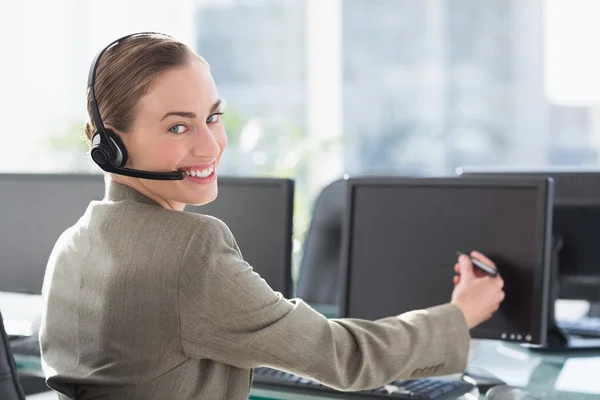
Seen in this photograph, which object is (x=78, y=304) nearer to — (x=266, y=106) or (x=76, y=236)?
(x=76, y=236)

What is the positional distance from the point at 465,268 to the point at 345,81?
11.1ft

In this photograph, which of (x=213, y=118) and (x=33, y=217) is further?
(x=33, y=217)

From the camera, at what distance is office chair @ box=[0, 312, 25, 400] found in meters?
1.48

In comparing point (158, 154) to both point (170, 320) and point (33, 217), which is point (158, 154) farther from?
point (33, 217)

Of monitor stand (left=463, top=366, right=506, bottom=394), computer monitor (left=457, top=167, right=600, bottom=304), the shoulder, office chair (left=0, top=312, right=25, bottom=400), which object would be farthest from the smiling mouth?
computer monitor (left=457, top=167, right=600, bottom=304)

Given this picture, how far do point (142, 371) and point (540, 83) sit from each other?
3809 mm

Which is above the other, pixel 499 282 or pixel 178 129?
pixel 178 129

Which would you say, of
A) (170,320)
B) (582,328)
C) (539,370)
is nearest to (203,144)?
(170,320)

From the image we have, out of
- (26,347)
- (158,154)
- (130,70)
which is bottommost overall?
(26,347)

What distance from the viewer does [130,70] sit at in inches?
54.9

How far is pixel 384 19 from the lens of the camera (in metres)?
5.00

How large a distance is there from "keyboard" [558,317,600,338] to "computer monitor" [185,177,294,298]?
0.82 metres

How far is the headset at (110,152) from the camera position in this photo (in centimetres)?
140

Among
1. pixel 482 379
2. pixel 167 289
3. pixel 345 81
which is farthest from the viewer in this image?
pixel 345 81
